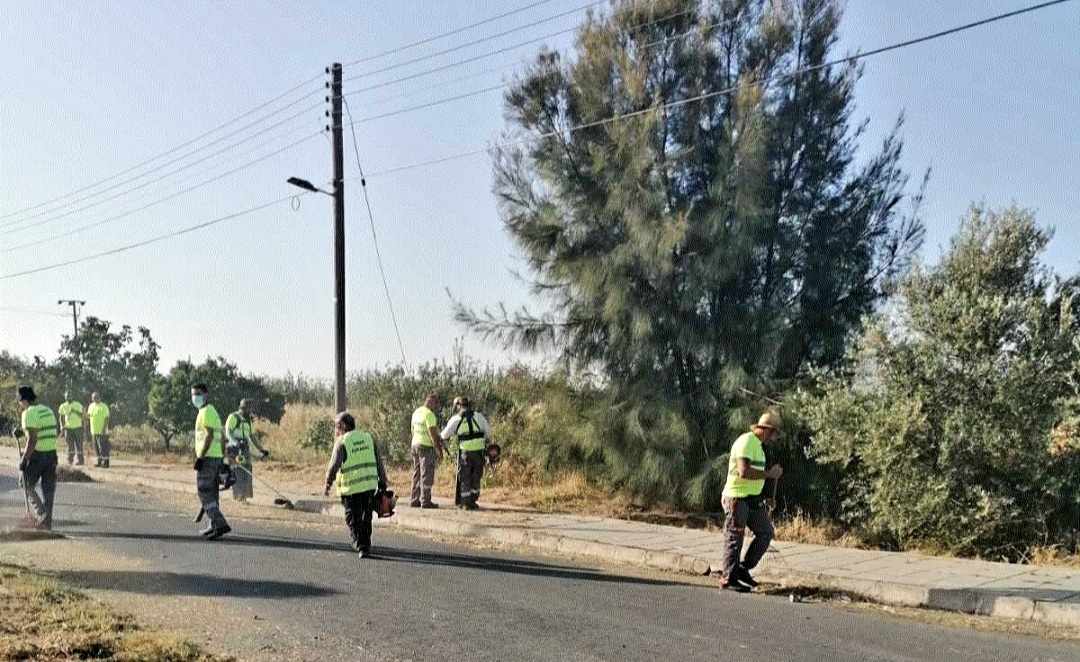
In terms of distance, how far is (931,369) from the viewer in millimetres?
10383

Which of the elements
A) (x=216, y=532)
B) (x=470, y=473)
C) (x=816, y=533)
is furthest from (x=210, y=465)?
(x=816, y=533)

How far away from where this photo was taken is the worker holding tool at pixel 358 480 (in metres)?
10.1

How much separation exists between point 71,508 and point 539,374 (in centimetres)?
767

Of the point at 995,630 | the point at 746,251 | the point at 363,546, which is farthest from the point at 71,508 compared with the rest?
the point at 995,630

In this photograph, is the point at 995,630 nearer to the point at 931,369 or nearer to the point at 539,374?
the point at 931,369

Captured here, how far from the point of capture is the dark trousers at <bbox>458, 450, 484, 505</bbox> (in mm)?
13852

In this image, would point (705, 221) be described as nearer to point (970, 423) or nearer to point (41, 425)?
point (970, 423)

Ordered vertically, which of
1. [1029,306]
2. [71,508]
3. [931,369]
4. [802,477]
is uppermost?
[1029,306]

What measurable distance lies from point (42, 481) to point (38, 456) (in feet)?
1.09

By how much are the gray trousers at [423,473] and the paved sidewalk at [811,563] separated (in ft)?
1.32

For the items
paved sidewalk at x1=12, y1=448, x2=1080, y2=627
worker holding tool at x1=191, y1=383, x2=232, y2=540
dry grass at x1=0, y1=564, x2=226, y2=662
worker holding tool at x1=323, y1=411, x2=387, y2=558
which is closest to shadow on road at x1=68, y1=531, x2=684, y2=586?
worker holding tool at x1=191, y1=383, x2=232, y2=540

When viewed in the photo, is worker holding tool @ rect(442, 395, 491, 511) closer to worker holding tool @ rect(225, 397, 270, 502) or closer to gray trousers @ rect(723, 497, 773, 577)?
worker holding tool @ rect(225, 397, 270, 502)

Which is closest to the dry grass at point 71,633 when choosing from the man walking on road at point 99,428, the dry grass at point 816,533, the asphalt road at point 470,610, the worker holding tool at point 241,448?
the asphalt road at point 470,610

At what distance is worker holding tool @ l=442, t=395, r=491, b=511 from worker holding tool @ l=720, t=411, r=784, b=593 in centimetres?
583
